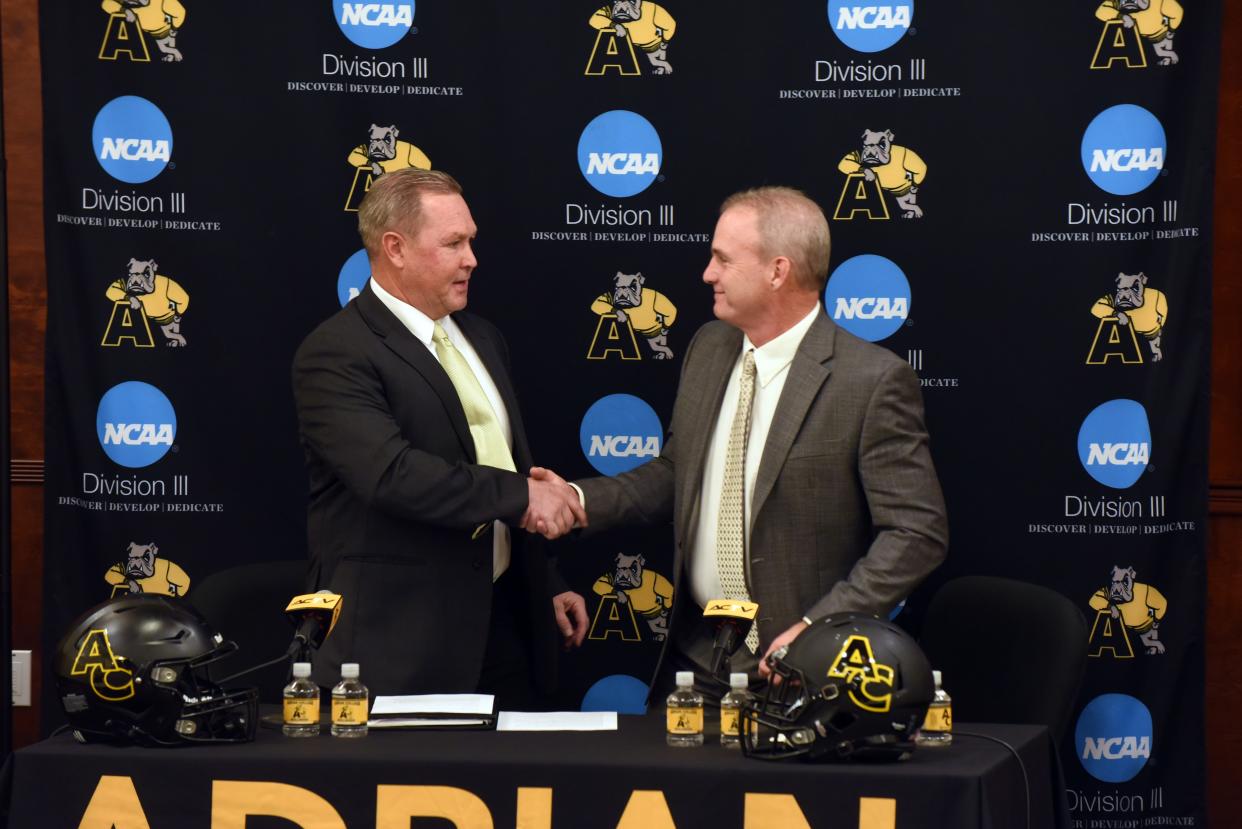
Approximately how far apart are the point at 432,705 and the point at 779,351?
130 centimetres

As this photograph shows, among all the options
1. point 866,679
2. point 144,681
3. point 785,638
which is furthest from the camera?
point 785,638

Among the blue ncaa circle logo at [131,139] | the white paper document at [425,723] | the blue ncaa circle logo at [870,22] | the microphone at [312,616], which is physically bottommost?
the white paper document at [425,723]

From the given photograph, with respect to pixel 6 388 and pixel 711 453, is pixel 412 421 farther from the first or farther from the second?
pixel 6 388

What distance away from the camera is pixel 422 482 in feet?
12.5

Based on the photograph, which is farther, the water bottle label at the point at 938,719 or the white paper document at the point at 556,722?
the white paper document at the point at 556,722

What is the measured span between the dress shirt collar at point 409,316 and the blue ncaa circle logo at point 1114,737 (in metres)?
2.37

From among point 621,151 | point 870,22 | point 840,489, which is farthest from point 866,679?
point 870,22

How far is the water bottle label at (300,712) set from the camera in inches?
126

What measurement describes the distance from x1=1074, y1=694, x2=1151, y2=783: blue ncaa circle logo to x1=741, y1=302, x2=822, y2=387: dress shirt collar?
1.69 meters

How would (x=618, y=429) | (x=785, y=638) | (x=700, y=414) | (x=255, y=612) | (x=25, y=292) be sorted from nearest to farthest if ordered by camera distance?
1. (x=785, y=638)
2. (x=700, y=414)
3. (x=255, y=612)
4. (x=618, y=429)
5. (x=25, y=292)

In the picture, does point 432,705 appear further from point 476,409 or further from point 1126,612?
point 1126,612

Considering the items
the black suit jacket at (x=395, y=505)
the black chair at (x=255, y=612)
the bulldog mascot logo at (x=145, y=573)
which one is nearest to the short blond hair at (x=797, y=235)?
the black suit jacket at (x=395, y=505)

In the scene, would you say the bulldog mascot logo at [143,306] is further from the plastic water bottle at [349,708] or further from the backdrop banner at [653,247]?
the plastic water bottle at [349,708]

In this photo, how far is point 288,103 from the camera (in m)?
4.77
